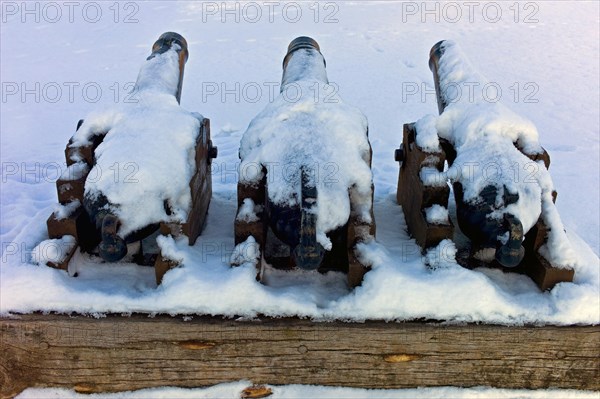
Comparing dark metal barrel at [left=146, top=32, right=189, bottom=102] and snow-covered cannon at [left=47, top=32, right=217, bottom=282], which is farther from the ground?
dark metal barrel at [left=146, top=32, right=189, bottom=102]

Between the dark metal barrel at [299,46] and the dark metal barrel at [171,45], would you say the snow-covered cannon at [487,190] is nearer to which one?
the dark metal barrel at [299,46]

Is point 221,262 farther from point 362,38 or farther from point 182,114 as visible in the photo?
point 362,38

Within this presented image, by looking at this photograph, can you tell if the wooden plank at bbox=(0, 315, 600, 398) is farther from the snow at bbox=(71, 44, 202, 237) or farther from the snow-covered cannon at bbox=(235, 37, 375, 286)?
the snow at bbox=(71, 44, 202, 237)

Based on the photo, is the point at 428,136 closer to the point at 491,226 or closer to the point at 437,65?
the point at 491,226

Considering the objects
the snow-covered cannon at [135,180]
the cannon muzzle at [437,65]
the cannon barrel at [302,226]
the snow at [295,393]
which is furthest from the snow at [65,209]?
the cannon muzzle at [437,65]

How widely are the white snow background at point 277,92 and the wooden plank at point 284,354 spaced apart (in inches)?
2.1

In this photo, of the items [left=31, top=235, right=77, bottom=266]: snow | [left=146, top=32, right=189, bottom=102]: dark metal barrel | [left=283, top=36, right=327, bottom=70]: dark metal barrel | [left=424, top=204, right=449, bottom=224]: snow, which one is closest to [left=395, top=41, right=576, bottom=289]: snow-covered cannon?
[left=424, top=204, right=449, bottom=224]: snow

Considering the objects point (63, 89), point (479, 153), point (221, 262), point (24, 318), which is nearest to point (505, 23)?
point (63, 89)

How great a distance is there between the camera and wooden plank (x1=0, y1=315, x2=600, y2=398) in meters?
2.14

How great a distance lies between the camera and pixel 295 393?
2.27 m

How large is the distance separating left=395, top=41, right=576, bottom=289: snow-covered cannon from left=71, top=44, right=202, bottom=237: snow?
0.88 metres

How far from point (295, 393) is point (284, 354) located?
168mm

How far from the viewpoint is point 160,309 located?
2129 millimetres

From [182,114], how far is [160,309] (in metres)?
0.80
